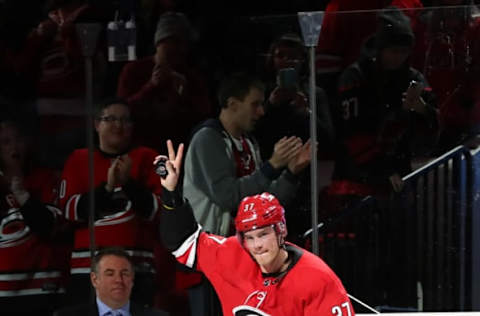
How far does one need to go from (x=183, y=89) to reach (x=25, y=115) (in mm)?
718

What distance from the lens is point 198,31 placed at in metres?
5.02

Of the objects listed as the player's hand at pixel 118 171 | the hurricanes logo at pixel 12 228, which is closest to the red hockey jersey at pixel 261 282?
the player's hand at pixel 118 171

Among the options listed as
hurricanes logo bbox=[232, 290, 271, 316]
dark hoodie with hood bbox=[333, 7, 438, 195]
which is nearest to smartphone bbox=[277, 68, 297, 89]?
dark hoodie with hood bbox=[333, 7, 438, 195]

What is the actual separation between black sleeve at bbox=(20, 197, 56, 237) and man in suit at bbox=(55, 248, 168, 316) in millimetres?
270

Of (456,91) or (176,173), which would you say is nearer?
(176,173)

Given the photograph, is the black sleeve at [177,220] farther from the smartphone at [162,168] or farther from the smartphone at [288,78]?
the smartphone at [288,78]

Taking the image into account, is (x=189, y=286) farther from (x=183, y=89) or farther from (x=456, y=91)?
(x=456, y=91)

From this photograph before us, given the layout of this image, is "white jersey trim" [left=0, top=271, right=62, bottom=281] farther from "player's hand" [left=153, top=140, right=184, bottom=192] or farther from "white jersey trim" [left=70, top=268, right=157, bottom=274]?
"player's hand" [left=153, top=140, right=184, bottom=192]

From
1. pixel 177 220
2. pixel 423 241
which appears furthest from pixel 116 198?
pixel 423 241

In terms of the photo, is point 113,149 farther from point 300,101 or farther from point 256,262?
point 256,262

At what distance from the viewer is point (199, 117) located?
16.3ft

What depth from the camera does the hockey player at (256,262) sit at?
419 centimetres

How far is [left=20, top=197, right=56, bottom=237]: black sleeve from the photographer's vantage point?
5.06m

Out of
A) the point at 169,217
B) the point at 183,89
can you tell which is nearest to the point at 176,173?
the point at 169,217
